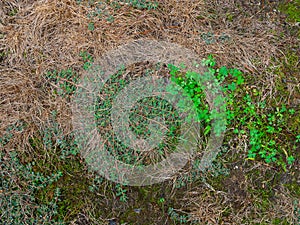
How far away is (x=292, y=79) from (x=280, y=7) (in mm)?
669

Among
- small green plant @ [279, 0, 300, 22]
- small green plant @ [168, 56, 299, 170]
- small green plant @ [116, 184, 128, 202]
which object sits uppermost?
small green plant @ [279, 0, 300, 22]

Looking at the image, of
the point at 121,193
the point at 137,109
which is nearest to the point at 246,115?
the point at 137,109

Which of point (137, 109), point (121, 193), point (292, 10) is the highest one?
point (292, 10)

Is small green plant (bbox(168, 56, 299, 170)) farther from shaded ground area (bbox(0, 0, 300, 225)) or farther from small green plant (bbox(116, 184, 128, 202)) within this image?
small green plant (bbox(116, 184, 128, 202))

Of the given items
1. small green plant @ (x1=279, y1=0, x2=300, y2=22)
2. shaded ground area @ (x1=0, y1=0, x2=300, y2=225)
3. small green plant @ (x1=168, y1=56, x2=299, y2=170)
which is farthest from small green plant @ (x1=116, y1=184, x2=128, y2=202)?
small green plant @ (x1=279, y1=0, x2=300, y2=22)

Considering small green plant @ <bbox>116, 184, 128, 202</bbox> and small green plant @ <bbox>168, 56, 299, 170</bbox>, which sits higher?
small green plant @ <bbox>168, 56, 299, 170</bbox>

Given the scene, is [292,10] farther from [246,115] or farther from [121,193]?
[121,193]

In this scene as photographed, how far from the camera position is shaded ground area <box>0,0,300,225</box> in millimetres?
2701

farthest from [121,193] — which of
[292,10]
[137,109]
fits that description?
[292,10]

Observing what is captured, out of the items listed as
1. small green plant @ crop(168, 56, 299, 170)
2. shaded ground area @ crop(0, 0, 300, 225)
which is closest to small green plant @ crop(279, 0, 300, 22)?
shaded ground area @ crop(0, 0, 300, 225)

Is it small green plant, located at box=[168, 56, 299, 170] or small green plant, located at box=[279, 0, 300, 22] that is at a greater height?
small green plant, located at box=[279, 0, 300, 22]

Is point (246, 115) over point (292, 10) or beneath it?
beneath

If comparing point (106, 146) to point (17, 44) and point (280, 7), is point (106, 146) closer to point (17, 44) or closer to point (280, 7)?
point (17, 44)

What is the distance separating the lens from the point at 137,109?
2.75m
